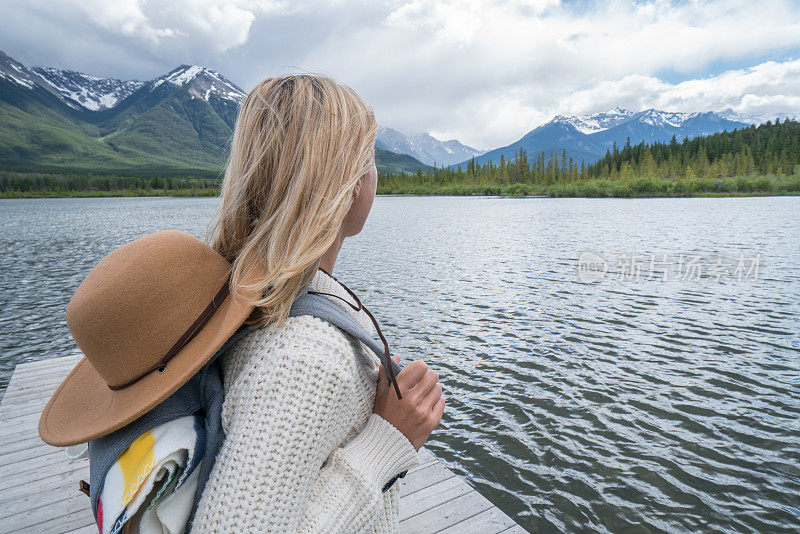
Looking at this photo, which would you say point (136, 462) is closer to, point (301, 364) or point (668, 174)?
point (301, 364)

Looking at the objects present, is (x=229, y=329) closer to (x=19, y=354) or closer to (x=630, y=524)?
(x=630, y=524)

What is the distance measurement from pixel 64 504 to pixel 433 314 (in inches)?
343

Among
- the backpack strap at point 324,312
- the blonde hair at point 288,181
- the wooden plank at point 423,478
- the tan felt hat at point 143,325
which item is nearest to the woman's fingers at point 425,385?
the backpack strap at point 324,312

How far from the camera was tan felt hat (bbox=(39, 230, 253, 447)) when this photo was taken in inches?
40.7

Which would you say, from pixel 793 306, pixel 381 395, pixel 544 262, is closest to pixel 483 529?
pixel 381 395

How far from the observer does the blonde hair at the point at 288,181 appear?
1218 mm

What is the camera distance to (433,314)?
37.8 feet

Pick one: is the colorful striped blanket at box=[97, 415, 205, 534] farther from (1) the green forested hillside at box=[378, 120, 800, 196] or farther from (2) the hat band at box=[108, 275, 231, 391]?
(1) the green forested hillside at box=[378, 120, 800, 196]

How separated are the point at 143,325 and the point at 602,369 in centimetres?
817

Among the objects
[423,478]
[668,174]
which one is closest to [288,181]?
[423,478]

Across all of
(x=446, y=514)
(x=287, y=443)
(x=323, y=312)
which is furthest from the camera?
(x=446, y=514)

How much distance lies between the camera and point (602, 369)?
26.1 feet

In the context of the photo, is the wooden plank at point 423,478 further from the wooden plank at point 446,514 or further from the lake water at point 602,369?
the lake water at point 602,369

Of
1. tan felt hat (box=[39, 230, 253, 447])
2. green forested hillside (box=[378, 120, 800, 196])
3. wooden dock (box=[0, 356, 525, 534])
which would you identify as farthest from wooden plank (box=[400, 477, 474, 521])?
green forested hillside (box=[378, 120, 800, 196])
